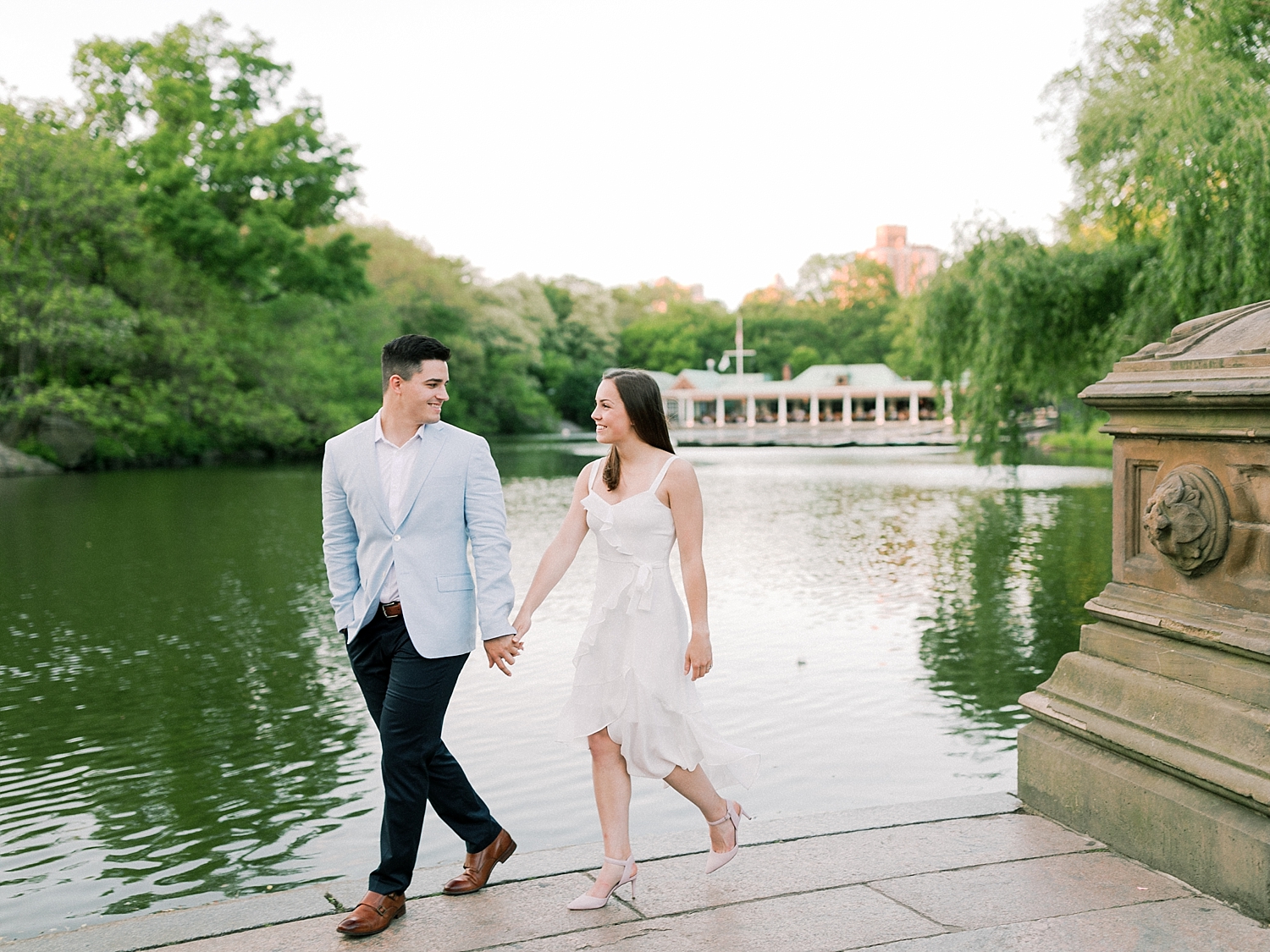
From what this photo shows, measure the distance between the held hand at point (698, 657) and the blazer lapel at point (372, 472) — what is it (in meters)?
0.88

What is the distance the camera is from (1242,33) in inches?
588

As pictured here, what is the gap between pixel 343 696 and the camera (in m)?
7.74

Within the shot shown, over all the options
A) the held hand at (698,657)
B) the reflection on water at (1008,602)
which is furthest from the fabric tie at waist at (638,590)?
the reflection on water at (1008,602)

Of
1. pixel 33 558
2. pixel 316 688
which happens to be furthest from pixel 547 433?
pixel 316 688

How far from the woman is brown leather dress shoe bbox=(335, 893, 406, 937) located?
0.59 meters

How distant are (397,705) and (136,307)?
119 ft

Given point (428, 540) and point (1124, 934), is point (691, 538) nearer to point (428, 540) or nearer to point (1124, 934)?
point (428, 540)

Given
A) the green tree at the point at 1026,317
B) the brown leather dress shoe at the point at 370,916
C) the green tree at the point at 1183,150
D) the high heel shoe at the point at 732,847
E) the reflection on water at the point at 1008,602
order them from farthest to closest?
1. the green tree at the point at 1026,317
2. the green tree at the point at 1183,150
3. the reflection on water at the point at 1008,602
4. the high heel shoe at the point at 732,847
5. the brown leather dress shoe at the point at 370,916

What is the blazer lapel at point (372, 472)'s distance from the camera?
10.7 ft

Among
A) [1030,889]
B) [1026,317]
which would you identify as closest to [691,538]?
[1030,889]

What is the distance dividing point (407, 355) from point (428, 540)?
0.51 m

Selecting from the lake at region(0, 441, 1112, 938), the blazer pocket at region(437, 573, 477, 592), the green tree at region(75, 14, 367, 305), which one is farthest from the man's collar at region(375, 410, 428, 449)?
the green tree at region(75, 14, 367, 305)

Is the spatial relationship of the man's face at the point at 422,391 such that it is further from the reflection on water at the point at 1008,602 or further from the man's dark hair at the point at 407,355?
the reflection on water at the point at 1008,602

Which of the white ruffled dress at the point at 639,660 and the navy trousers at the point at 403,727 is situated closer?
the navy trousers at the point at 403,727
